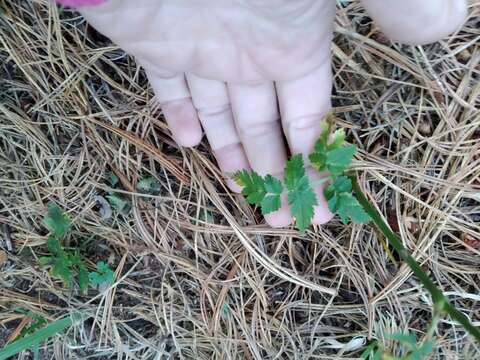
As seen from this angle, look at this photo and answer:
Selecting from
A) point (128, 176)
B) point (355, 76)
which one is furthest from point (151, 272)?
point (355, 76)

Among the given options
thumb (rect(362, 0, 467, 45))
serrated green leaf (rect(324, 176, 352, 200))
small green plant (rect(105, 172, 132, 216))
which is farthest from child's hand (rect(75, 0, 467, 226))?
small green plant (rect(105, 172, 132, 216))

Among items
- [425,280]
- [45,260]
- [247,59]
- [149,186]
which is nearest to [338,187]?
[425,280]

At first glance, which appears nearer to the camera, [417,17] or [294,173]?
[417,17]

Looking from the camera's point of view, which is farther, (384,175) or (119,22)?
(384,175)

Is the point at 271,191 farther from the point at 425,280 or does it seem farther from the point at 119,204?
the point at 119,204

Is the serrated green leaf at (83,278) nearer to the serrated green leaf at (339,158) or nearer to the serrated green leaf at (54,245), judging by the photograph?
the serrated green leaf at (54,245)

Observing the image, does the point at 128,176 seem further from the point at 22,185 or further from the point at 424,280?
the point at 424,280
